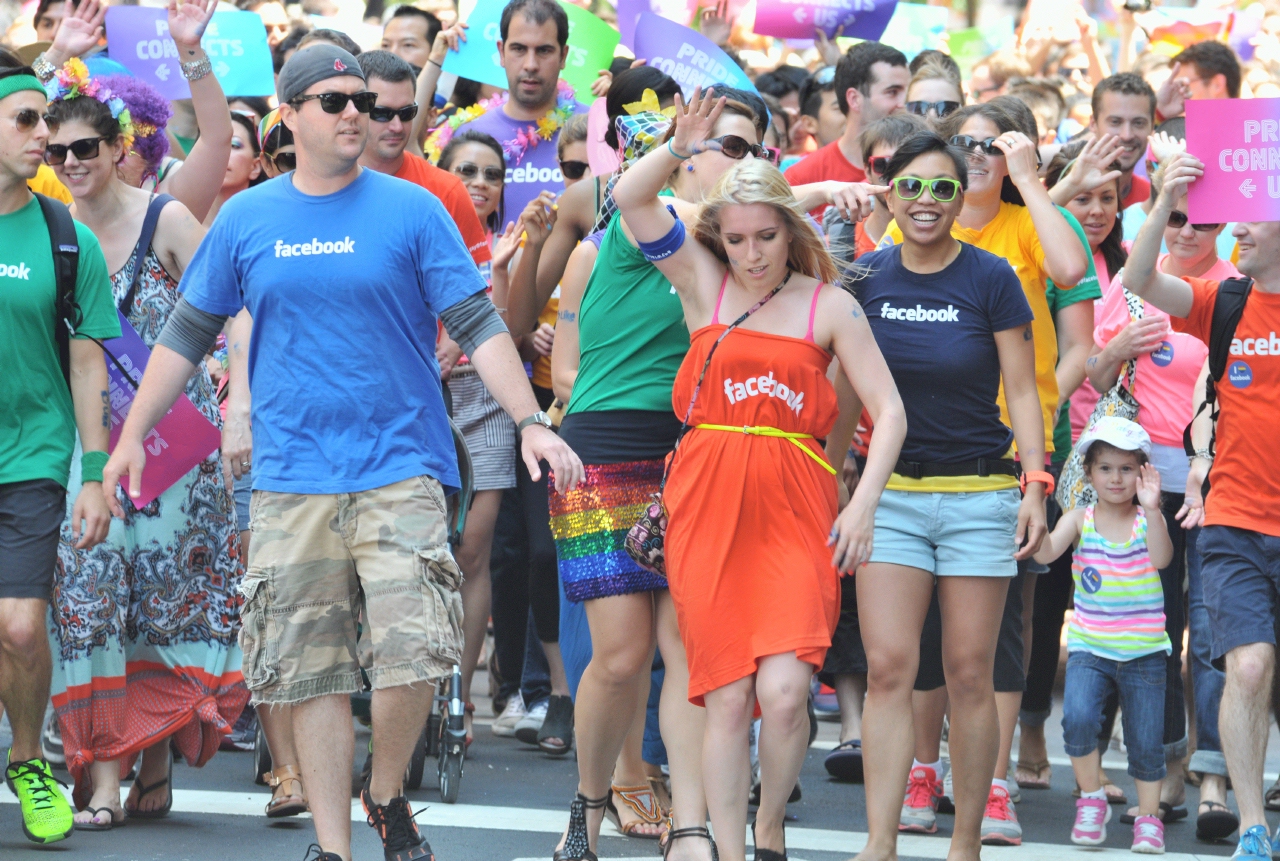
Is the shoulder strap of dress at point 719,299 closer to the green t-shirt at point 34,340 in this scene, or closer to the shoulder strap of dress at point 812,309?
the shoulder strap of dress at point 812,309

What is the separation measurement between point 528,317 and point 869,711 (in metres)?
2.73

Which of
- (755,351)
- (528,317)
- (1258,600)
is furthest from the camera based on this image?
(528,317)

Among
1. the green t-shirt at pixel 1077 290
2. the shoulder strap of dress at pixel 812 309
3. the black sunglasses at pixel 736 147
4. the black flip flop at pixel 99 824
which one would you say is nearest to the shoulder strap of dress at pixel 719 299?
the shoulder strap of dress at pixel 812 309

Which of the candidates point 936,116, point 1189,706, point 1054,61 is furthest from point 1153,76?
point 1189,706

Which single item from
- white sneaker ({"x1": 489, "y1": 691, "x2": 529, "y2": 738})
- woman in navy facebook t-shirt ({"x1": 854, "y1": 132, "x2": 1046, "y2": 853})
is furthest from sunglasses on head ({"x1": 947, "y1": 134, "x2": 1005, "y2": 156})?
white sneaker ({"x1": 489, "y1": 691, "x2": 529, "y2": 738})

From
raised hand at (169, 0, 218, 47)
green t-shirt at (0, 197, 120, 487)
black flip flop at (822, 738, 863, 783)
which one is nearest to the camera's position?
green t-shirt at (0, 197, 120, 487)

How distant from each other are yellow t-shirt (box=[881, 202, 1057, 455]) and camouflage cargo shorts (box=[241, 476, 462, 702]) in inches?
91.5

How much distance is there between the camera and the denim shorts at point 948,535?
551cm

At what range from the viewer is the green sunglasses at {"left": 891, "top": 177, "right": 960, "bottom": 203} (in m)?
5.61

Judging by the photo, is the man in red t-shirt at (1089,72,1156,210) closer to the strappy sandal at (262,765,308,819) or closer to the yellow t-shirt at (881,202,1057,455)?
the yellow t-shirt at (881,202,1057,455)

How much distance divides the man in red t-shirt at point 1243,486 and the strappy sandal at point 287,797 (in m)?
3.23

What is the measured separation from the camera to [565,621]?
19.9 ft

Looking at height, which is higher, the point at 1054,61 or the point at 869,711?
the point at 1054,61

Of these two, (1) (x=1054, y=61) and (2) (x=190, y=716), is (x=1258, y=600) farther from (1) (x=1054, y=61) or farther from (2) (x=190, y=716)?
(1) (x=1054, y=61)
